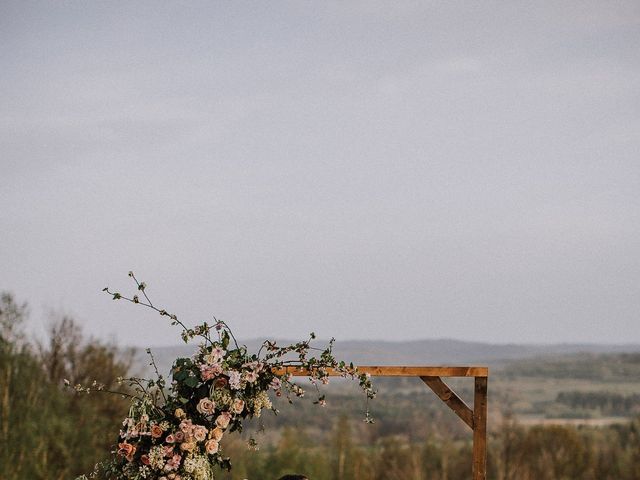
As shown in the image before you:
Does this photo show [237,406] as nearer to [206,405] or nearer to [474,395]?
[206,405]

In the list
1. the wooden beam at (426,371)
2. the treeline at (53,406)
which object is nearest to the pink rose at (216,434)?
the wooden beam at (426,371)

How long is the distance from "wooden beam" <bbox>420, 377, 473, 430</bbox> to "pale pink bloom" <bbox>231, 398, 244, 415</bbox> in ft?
4.66

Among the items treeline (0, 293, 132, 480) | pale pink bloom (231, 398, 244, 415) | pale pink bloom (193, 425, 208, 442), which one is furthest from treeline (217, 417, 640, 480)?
pale pink bloom (193, 425, 208, 442)

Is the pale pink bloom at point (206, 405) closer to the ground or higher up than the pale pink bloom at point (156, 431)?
higher up

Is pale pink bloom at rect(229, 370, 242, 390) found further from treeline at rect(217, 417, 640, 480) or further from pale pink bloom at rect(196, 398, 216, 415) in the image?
treeline at rect(217, 417, 640, 480)

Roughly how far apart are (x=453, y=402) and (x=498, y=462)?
657 inches

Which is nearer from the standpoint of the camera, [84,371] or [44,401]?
[44,401]

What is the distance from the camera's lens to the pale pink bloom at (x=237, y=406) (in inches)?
204

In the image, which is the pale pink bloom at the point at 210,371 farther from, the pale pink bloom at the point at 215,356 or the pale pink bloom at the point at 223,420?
the pale pink bloom at the point at 223,420

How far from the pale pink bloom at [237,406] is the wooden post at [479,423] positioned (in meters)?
1.64

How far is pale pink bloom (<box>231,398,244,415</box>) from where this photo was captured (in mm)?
5184

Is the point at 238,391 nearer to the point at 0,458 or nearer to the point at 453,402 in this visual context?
the point at 453,402

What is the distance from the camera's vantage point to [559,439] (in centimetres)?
2250

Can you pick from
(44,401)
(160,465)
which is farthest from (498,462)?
(160,465)
